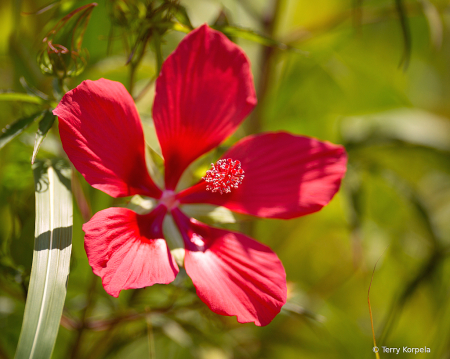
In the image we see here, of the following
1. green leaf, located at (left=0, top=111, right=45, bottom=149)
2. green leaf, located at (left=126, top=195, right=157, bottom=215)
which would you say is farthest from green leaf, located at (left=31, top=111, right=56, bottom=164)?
green leaf, located at (left=126, top=195, right=157, bottom=215)

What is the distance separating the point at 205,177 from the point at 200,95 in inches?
4.1

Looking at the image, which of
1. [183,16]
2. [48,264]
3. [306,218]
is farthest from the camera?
[306,218]

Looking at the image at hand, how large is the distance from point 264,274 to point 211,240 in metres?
0.08

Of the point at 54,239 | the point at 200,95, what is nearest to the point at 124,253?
the point at 54,239

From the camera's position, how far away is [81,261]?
73 cm

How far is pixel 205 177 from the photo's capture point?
1.69ft

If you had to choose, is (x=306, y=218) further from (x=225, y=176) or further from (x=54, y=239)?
(x=54, y=239)

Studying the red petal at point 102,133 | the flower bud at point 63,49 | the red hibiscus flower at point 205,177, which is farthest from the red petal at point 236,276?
the flower bud at point 63,49

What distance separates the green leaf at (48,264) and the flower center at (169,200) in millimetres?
132

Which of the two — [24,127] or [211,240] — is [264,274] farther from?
[24,127]

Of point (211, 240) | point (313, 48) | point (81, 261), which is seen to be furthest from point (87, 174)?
point (313, 48)

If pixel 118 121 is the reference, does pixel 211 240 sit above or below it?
below

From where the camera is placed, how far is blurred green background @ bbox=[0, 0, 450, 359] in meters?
0.58

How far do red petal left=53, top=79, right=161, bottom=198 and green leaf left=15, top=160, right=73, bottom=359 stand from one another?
0.13ft
